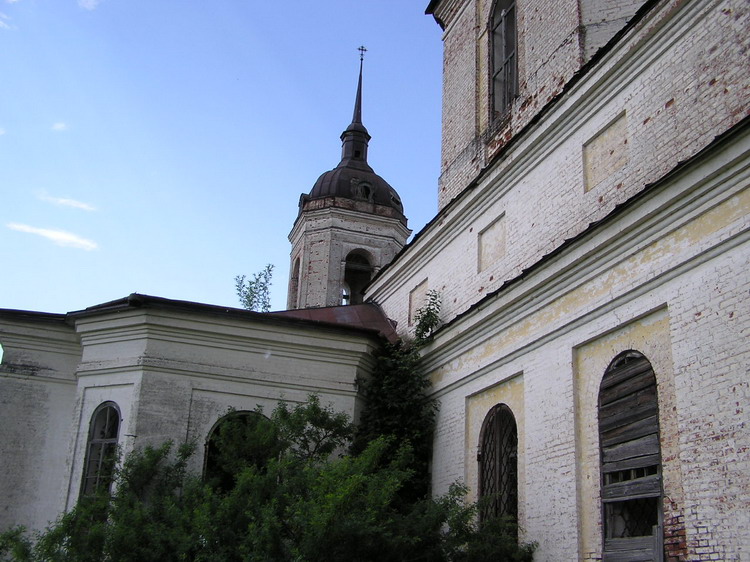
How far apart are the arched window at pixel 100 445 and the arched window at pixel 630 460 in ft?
22.8

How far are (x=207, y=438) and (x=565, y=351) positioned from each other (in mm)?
5580

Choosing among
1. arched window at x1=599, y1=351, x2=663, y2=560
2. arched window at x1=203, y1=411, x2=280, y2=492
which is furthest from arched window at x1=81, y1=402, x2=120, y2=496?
arched window at x1=599, y1=351, x2=663, y2=560

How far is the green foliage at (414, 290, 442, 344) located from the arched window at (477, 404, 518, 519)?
2.22 metres

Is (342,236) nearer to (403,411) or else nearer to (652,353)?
(403,411)

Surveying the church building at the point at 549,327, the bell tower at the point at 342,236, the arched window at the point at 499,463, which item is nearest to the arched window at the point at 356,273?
the bell tower at the point at 342,236

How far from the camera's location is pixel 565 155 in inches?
423

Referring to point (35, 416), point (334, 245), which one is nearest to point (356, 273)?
point (334, 245)

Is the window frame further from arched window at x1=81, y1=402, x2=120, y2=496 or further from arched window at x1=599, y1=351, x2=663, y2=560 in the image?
arched window at x1=599, y1=351, x2=663, y2=560

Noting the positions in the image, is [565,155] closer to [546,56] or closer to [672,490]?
[546,56]

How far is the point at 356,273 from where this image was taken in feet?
83.5

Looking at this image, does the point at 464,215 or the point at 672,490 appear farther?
the point at 464,215

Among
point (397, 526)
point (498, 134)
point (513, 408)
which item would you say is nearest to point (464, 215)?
point (498, 134)

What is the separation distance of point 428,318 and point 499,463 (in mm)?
3110

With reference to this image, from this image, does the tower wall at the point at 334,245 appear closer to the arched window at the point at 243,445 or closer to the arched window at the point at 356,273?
the arched window at the point at 356,273
